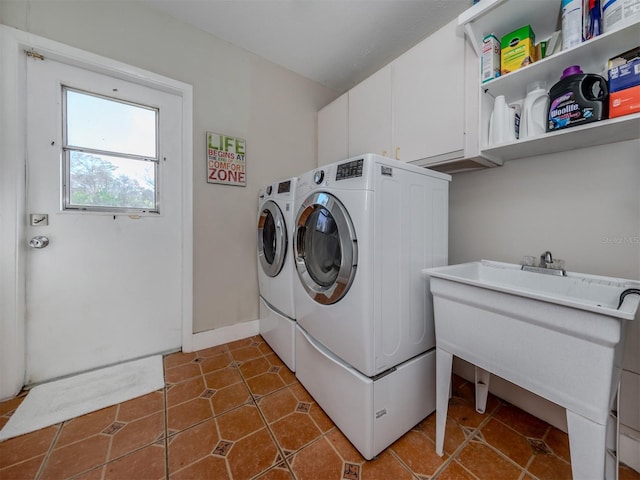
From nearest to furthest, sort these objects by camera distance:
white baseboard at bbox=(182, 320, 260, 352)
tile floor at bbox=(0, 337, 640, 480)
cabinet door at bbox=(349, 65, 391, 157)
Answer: tile floor at bbox=(0, 337, 640, 480)
cabinet door at bbox=(349, 65, 391, 157)
white baseboard at bbox=(182, 320, 260, 352)

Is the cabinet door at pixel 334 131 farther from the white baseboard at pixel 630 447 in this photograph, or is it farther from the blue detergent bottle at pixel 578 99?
the white baseboard at pixel 630 447

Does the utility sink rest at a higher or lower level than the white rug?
higher

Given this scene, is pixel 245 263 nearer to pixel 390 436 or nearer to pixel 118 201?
pixel 118 201

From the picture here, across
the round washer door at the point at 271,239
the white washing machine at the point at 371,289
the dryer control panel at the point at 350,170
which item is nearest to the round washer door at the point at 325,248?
the white washing machine at the point at 371,289

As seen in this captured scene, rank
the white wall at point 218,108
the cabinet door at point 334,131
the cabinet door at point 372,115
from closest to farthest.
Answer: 1. the white wall at point 218,108
2. the cabinet door at point 372,115
3. the cabinet door at point 334,131

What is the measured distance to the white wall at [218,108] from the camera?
1549 mm

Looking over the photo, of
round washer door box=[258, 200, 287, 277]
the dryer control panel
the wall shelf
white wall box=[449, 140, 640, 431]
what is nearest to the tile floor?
white wall box=[449, 140, 640, 431]

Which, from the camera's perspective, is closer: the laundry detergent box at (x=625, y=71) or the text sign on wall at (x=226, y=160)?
the laundry detergent box at (x=625, y=71)

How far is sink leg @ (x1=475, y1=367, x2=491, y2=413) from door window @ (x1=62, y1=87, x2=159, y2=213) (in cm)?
239

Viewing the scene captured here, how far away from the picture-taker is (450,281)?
1.00m

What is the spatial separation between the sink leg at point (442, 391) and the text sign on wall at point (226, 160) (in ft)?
6.18

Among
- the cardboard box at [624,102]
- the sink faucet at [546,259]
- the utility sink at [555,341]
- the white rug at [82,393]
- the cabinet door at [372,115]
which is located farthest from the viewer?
the cabinet door at [372,115]

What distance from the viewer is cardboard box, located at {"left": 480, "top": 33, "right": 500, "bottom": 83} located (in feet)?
3.87

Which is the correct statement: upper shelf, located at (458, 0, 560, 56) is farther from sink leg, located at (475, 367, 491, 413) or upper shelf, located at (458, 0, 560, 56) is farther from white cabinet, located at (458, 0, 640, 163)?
sink leg, located at (475, 367, 491, 413)
